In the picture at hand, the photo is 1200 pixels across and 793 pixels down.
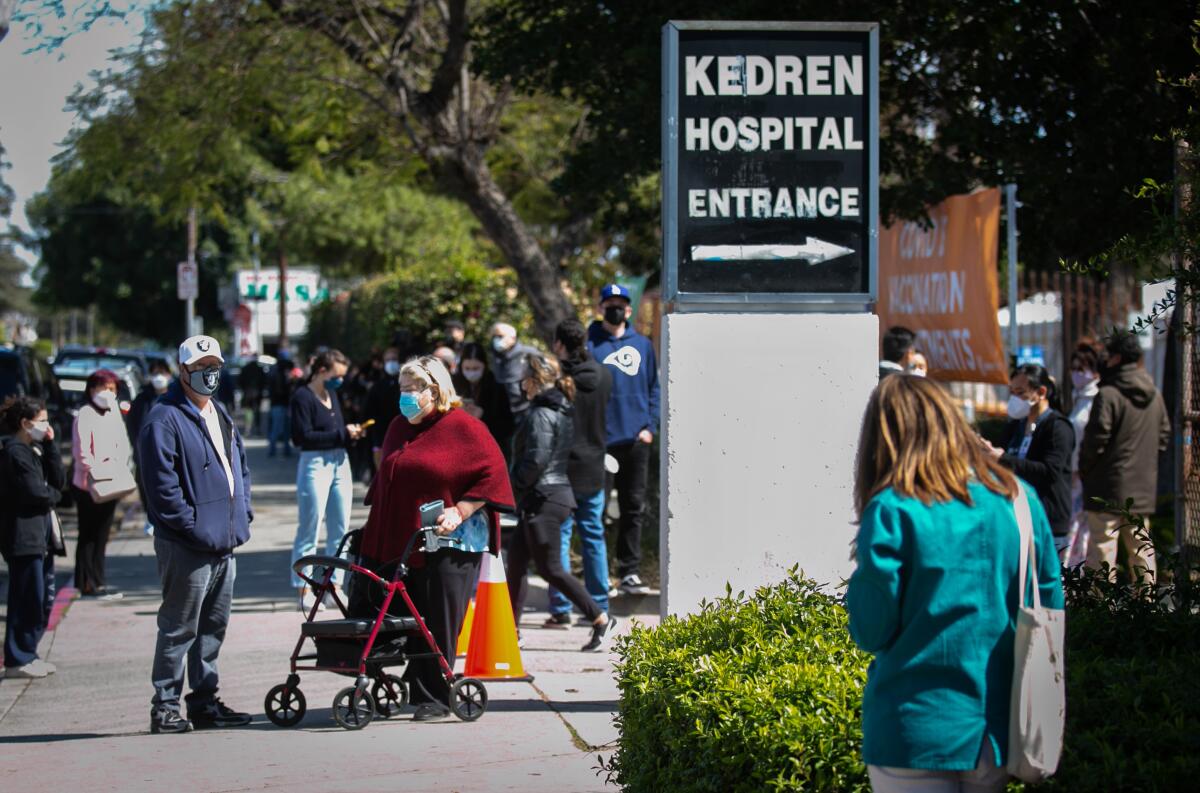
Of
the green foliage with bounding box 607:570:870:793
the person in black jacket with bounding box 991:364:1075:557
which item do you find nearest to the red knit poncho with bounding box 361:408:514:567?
the green foliage with bounding box 607:570:870:793

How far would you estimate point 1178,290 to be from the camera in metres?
5.34

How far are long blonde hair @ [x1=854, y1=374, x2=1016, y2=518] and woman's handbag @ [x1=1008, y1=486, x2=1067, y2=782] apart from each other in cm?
33

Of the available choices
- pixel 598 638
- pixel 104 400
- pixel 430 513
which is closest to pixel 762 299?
pixel 430 513

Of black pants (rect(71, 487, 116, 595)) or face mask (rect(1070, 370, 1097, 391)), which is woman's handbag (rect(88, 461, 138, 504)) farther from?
face mask (rect(1070, 370, 1097, 391))

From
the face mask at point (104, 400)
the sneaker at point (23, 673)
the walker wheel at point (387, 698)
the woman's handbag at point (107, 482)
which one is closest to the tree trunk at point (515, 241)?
the face mask at point (104, 400)

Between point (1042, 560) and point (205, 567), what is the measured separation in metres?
4.78

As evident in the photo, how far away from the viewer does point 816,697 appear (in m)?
4.55

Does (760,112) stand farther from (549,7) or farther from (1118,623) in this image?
(549,7)

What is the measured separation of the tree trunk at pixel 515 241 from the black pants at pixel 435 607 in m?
7.91

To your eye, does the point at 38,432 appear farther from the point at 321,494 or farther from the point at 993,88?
the point at 993,88

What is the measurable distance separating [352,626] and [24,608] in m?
2.92

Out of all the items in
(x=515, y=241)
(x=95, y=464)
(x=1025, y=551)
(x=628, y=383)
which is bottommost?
(x=95, y=464)

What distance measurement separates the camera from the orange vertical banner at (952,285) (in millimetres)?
11133

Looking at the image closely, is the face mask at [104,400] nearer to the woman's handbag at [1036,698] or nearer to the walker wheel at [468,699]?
the walker wheel at [468,699]
